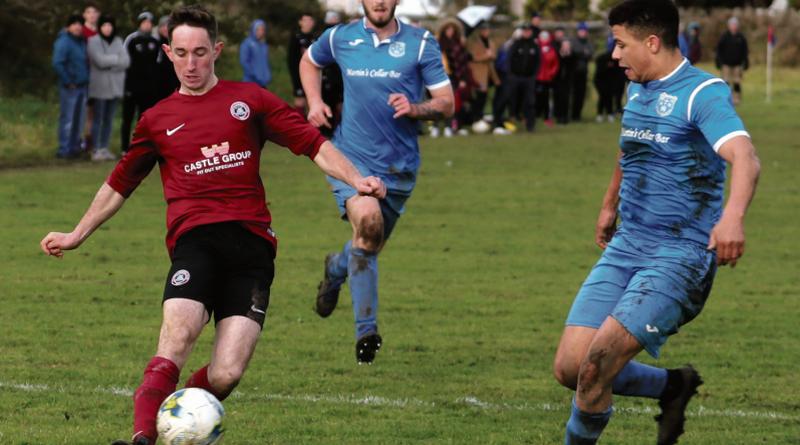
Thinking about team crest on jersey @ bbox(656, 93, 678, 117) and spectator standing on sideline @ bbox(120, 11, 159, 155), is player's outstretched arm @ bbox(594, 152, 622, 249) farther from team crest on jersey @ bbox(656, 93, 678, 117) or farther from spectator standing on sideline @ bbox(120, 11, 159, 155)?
spectator standing on sideline @ bbox(120, 11, 159, 155)

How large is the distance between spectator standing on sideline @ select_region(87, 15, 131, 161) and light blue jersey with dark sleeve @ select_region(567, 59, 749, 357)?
15.6 metres

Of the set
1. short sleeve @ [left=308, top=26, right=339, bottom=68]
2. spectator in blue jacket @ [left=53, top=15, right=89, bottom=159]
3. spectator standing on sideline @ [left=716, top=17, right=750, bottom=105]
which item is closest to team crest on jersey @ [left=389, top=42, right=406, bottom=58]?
short sleeve @ [left=308, top=26, right=339, bottom=68]

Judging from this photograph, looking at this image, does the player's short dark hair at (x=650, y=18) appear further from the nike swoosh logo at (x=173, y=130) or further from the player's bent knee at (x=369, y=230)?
the player's bent knee at (x=369, y=230)

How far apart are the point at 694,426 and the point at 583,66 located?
88.2 feet

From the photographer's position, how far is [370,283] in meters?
9.61

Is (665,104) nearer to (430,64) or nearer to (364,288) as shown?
(364,288)

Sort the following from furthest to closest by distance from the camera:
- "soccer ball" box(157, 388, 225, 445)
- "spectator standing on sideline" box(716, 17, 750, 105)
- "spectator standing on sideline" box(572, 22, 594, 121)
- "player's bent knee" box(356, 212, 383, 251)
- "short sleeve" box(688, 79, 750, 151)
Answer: "spectator standing on sideline" box(716, 17, 750, 105), "spectator standing on sideline" box(572, 22, 594, 121), "player's bent knee" box(356, 212, 383, 251), "short sleeve" box(688, 79, 750, 151), "soccer ball" box(157, 388, 225, 445)

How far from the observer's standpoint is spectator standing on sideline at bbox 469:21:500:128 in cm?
3028

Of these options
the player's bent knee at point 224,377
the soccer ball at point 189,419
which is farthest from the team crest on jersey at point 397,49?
the soccer ball at point 189,419

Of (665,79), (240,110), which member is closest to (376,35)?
(240,110)

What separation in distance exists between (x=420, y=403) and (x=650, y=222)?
6.83ft

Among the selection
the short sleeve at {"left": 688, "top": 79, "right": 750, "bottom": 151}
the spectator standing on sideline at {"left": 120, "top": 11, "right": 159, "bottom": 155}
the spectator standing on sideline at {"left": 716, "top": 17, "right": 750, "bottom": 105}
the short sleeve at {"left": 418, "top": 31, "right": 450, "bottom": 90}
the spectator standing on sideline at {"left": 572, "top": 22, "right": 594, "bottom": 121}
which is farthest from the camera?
the spectator standing on sideline at {"left": 716, "top": 17, "right": 750, "bottom": 105}

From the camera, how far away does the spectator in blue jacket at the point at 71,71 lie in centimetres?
2092

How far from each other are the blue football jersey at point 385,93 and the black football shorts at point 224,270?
10.4 feet
